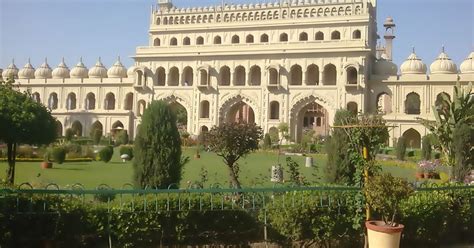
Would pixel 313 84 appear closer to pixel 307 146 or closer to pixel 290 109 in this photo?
pixel 290 109

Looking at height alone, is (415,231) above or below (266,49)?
below

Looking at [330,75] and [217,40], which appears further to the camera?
[217,40]

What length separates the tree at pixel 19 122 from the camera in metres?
13.5

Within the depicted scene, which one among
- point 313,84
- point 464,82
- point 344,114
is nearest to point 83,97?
point 313,84

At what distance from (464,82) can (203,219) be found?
33.3 m

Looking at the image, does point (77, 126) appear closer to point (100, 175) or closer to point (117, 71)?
point (117, 71)

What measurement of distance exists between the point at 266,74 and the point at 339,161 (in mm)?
29052

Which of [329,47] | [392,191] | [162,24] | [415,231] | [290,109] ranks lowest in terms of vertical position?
[415,231]

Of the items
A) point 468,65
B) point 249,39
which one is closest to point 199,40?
point 249,39

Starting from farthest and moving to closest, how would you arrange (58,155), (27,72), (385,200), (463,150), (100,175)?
(27,72) < (58,155) < (100,175) < (463,150) < (385,200)

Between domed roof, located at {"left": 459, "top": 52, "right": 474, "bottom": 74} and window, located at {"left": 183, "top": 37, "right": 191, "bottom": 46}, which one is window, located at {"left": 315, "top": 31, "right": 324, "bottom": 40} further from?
window, located at {"left": 183, "top": 37, "right": 191, "bottom": 46}

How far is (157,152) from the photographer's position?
8.60 m

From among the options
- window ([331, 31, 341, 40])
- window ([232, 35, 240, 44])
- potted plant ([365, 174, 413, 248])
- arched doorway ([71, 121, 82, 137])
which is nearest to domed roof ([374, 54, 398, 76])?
window ([331, 31, 341, 40])

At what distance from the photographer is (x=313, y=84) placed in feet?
128
